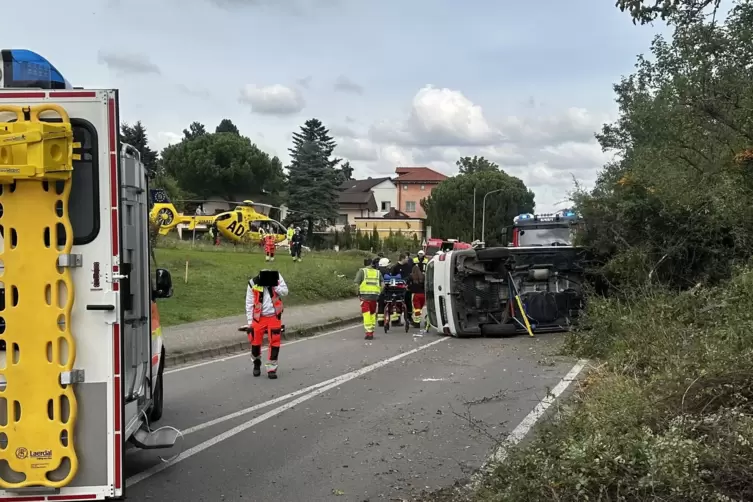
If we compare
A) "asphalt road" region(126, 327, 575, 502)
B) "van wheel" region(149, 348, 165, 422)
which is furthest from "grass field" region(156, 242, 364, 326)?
"van wheel" region(149, 348, 165, 422)

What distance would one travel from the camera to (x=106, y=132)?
4.72 m

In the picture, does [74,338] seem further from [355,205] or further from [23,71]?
[355,205]

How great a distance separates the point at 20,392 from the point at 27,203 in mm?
1182

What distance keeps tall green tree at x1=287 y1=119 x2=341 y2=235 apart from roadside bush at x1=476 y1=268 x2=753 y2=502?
53423mm

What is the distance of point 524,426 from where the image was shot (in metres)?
7.44

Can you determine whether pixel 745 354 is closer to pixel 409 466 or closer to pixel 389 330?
pixel 409 466

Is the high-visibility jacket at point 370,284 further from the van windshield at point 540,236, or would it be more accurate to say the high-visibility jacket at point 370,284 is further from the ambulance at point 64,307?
the ambulance at point 64,307

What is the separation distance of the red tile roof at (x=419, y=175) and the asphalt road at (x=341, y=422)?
3745 inches

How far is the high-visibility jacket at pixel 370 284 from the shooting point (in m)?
16.1

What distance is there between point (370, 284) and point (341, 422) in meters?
8.19

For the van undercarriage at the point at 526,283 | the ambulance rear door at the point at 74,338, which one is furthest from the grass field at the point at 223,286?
the ambulance rear door at the point at 74,338

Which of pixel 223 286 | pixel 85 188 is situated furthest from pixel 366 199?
pixel 85 188

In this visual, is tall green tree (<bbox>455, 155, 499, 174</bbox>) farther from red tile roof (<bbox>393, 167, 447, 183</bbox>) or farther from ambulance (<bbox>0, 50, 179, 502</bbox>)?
ambulance (<bbox>0, 50, 179, 502</bbox>)

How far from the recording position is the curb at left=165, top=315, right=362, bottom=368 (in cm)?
1316
